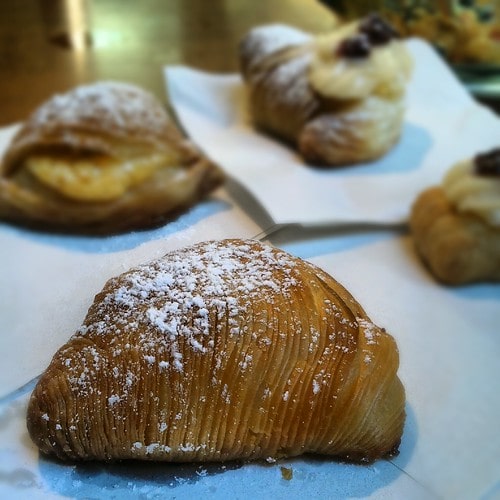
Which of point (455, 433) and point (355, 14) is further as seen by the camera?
point (355, 14)

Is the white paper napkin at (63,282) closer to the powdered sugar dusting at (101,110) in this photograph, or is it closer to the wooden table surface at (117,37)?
the powdered sugar dusting at (101,110)

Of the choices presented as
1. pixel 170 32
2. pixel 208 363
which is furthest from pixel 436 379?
pixel 170 32

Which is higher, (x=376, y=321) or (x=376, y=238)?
(x=376, y=321)

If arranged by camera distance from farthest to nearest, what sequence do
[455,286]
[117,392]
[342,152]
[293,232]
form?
[342,152] < [455,286] < [293,232] < [117,392]

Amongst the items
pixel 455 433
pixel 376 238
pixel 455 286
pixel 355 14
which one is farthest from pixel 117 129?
pixel 355 14

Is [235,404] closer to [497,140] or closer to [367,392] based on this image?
[367,392]

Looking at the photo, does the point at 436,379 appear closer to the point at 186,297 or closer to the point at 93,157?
the point at 186,297

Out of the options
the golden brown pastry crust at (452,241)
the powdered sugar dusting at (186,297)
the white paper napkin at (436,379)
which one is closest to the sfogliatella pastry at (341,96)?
the golden brown pastry crust at (452,241)
